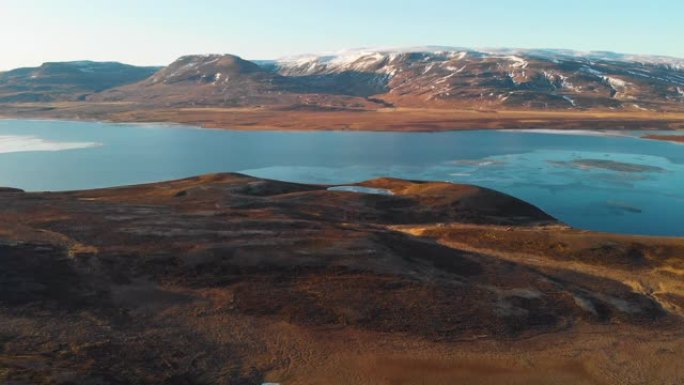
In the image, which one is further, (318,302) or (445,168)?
(445,168)

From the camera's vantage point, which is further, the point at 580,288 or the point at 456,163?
the point at 456,163

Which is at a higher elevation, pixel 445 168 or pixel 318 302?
pixel 318 302

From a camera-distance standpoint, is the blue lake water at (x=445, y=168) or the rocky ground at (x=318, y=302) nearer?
the rocky ground at (x=318, y=302)

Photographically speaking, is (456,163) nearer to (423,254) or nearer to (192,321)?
(423,254)

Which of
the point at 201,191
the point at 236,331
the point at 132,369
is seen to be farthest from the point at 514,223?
the point at 132,369

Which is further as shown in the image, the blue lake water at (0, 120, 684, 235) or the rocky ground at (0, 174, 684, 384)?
the blue lake water at (0, 120, 684, 235)
